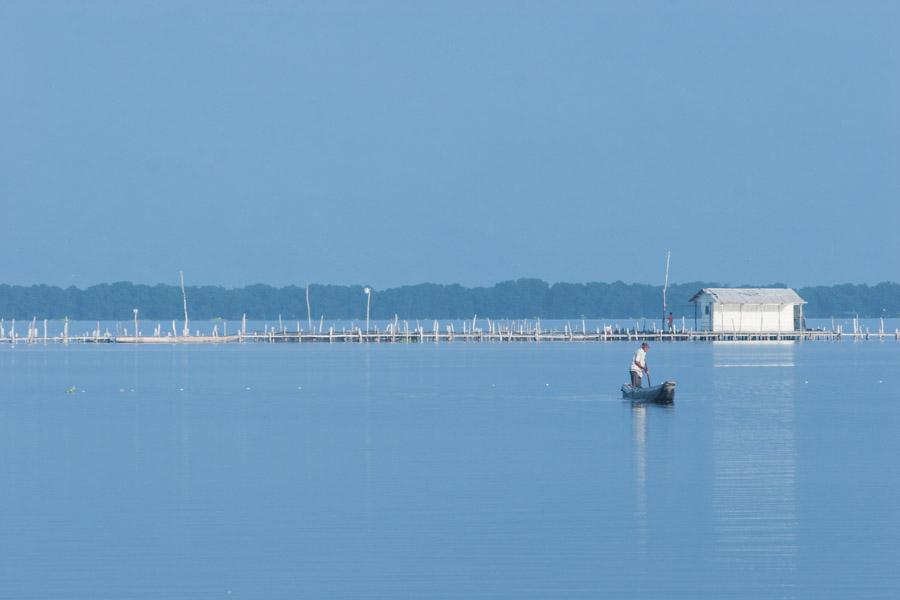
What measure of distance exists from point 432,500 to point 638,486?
3.86 meters

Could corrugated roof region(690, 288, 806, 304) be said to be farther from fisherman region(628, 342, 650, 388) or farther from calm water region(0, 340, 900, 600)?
fisherman region(628, 342, 650, 388)

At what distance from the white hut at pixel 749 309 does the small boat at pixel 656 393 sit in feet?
190

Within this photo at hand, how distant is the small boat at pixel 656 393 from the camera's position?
143 ft

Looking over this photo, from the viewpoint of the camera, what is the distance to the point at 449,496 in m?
23.3

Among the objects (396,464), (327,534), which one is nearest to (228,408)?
(396,464)

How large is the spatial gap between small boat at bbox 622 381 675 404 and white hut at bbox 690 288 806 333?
58.0 meters

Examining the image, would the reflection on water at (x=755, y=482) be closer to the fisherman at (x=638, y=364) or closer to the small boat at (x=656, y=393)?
the small boat at (x=656, y=393)

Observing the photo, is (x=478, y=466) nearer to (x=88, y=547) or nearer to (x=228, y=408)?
(x=88, y=547)

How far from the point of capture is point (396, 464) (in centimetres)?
2820

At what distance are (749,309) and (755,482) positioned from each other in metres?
78.7

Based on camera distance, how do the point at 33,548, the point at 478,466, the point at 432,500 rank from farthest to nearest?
the point at 478,466, the point at 432,500, the point at 33,548

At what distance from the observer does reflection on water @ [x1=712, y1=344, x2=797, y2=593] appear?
17828mm

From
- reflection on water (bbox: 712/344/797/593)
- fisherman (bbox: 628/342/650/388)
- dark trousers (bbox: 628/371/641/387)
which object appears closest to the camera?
reflection on water (bbox: 712/344/797/593)

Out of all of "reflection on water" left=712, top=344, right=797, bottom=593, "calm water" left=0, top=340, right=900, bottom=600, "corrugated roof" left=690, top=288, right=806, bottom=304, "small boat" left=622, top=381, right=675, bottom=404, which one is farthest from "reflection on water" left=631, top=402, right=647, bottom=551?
"corrugated roof" left=690, top=288, right=806, bottom=304
